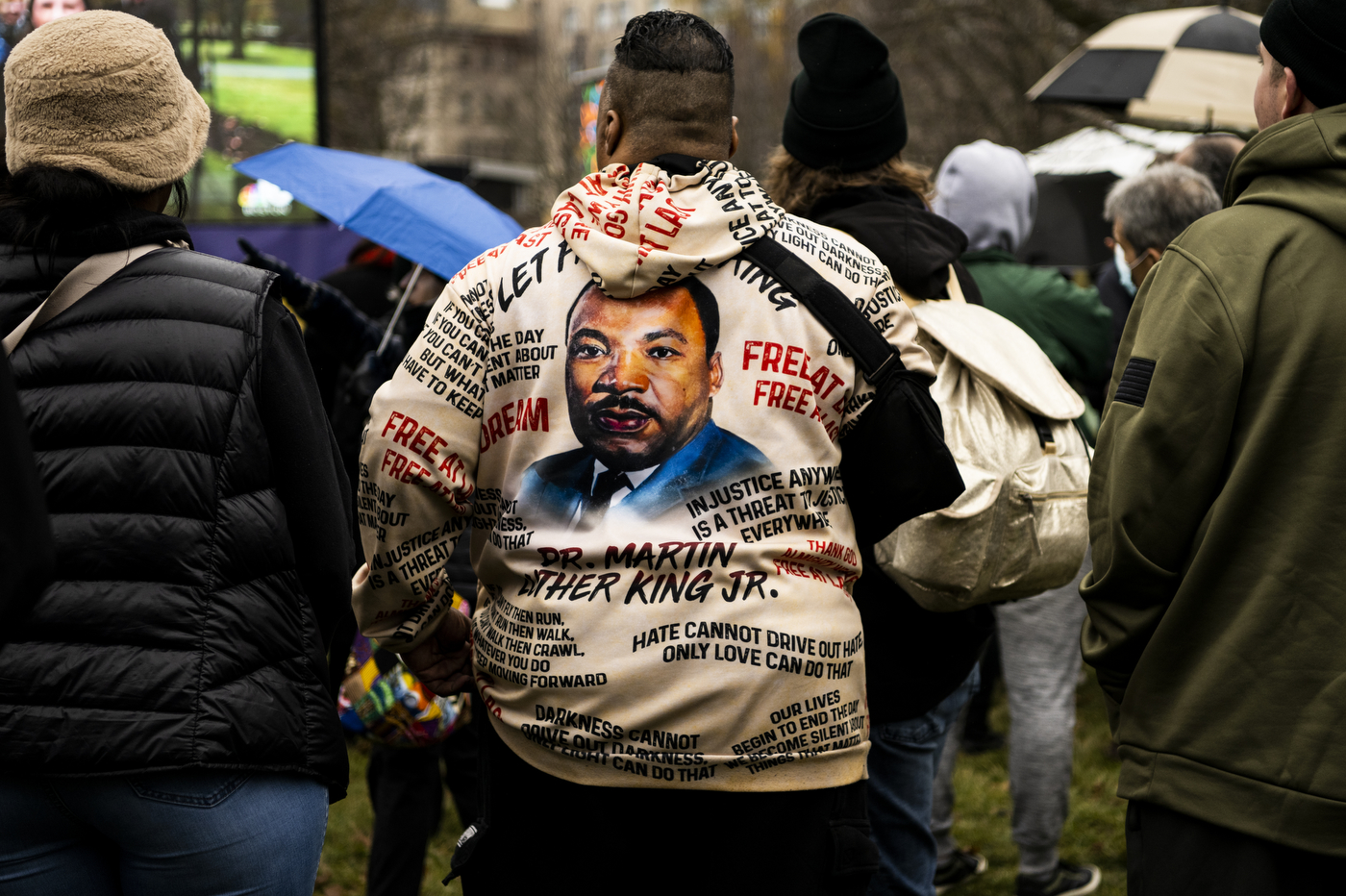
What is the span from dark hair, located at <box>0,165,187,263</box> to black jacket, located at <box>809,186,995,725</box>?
1.60m

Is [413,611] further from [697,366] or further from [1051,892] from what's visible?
[1051,892]

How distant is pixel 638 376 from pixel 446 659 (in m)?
0.72

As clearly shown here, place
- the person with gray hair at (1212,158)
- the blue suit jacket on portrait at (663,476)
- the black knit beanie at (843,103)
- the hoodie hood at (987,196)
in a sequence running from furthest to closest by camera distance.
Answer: the person with gray hair at (1212,158)
the hoodie hood at (987,196)
the black knit beanie at (843,103)
the blue suit jacket on portrait at (663,476)

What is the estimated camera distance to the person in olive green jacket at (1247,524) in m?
2.03

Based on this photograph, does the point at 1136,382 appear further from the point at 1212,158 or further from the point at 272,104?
the point at 272,104

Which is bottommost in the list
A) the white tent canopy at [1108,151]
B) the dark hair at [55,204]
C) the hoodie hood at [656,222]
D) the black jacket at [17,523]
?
the white tent canopy at [1108,151]

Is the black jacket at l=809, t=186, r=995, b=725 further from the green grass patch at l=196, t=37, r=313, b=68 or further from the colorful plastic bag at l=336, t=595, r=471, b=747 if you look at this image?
the green grass patch at l=196, t=37, r=313, b=68

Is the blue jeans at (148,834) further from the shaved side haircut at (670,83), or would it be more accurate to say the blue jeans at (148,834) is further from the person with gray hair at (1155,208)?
the person with gray hair at (1155,208)

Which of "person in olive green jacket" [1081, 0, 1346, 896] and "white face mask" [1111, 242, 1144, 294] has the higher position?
"person in olive green jacket" [1081, 0, 1346, 896]

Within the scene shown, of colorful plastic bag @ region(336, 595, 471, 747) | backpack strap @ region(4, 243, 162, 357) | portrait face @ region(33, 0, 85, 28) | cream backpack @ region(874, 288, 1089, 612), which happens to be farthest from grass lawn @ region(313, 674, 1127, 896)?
portrait face @ region(33, 0, 85, 28)

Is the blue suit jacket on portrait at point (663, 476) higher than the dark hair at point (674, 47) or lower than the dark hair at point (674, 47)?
lower

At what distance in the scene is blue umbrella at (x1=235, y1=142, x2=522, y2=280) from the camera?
3.97 metres

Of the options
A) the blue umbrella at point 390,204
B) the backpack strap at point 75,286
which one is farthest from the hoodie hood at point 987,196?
the backpack strap at point 75,286

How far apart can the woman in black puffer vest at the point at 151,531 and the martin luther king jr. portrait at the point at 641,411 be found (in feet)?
1.54
